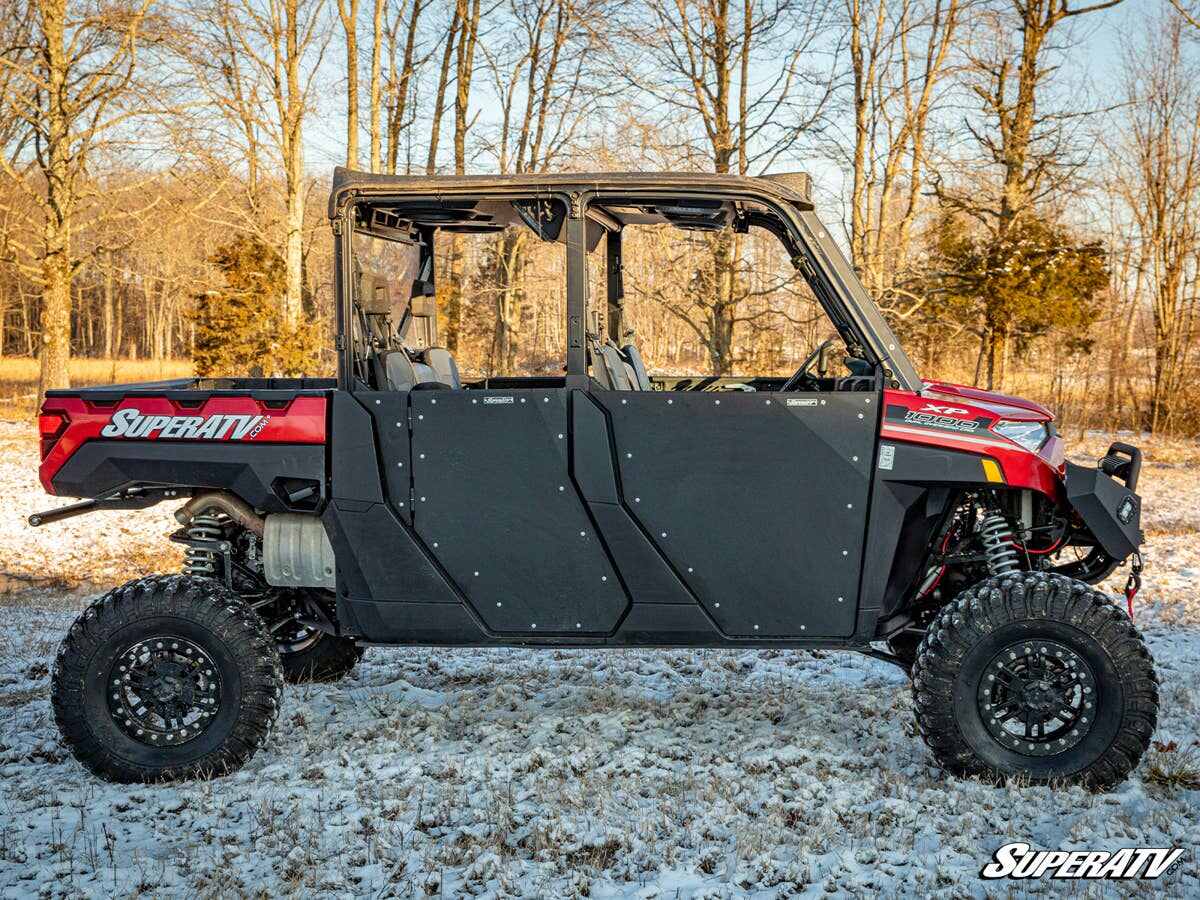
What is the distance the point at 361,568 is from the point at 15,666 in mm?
2803

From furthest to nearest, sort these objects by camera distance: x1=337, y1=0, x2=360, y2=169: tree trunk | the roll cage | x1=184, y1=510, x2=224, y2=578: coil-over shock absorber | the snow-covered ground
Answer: x1=337, y1=0, x2=360, y2=169: tree trunk → x1=184, y1=510, x2=224, y2=578: coil-over shock absorber → the roll cage → the snow-covered ground

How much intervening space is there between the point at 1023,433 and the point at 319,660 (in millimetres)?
3691

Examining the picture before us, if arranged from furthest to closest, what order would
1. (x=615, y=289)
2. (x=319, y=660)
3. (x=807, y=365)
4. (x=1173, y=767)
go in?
(x=319, y=660), (x=615, y=289), (x=807, y=365), (x=1173, y=767)

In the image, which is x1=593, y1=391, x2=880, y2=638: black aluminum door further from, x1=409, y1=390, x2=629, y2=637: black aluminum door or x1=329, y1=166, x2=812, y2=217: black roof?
x1=329, y1=166, x2=812, y2=217: black roof

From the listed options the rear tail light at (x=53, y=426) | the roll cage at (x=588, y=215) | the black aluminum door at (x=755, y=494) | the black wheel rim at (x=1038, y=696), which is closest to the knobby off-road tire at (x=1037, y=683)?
the black wheel rim at (x=1038, y=696)

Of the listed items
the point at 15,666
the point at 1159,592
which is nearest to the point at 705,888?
the point at 15,666

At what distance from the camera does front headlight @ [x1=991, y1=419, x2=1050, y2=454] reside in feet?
13.8

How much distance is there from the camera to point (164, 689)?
4395 millimetres

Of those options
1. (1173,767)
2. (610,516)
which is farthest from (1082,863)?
(610,516)

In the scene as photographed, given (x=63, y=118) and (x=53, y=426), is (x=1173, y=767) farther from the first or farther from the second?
(x=63, y=118)

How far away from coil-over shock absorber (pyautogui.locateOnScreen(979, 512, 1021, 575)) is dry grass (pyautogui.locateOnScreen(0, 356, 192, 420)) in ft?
72.1

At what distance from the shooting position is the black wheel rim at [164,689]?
4.36 metres

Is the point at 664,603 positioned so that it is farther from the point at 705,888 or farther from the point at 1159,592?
the point at 1159,592

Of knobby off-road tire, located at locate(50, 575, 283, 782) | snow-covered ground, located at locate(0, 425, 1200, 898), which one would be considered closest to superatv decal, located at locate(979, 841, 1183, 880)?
snow-covered ground, located at locate(0, 425, 1200, 898)
